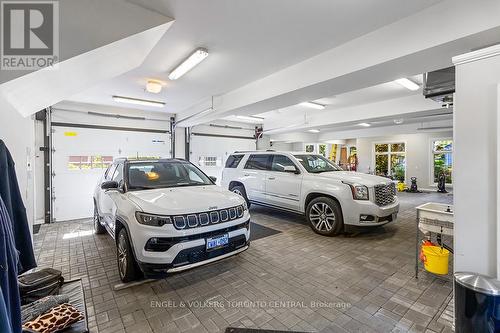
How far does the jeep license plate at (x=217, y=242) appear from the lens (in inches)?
109

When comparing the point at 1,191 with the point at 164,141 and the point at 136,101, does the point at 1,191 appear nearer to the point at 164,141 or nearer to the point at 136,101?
the point at 136,101

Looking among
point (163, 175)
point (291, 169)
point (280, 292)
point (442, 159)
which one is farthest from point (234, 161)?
point (442, 159)

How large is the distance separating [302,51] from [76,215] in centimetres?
706

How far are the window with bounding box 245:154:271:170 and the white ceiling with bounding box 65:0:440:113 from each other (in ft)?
7.05

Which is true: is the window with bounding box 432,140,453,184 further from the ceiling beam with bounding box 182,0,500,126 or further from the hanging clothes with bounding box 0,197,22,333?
the hanging clothes with bounding box 0,197,22,333

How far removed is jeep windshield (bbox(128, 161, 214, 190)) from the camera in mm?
3454

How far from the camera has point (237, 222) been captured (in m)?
3.13

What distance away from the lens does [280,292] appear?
276 cm

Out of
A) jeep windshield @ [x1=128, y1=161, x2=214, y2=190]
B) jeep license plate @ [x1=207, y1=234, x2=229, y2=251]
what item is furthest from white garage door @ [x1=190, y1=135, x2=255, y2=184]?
jeep license plate @ [x1=207, y1=234, x2=229, y2=251]

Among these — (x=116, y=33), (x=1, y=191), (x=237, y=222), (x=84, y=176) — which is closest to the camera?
(x=1, y=191)

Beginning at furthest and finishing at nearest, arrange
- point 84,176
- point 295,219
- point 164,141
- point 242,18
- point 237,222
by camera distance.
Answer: point 164,141
point 84,176
point 295,219
point 237,222
point 242,18

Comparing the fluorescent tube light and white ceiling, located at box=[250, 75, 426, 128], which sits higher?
white ceiling, located at box=[250, 75, 426, 128]

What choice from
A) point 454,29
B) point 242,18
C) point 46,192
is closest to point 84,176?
point 46,192

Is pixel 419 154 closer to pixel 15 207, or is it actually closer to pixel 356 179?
pixel 356 179
